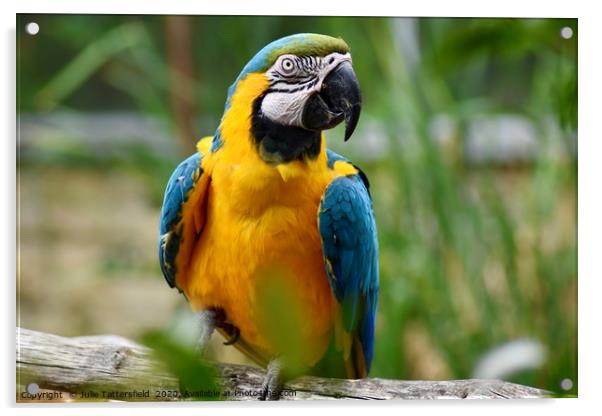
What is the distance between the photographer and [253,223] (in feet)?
4.22

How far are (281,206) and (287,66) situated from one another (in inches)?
9.7

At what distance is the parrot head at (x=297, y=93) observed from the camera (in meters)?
1.21

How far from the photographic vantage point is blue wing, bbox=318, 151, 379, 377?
129cm

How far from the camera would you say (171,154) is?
165 centimetres

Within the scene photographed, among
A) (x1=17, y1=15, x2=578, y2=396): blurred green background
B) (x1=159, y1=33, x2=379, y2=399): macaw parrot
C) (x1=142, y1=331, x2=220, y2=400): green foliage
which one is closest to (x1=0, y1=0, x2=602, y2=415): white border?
(x1=17, y1=15, x2=578, y2=396): blurred green background

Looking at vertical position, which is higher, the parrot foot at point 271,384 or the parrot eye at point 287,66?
the parrot eye at point 287,66

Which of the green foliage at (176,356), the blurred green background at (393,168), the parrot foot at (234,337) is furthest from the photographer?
the blurred green background at (393,168)

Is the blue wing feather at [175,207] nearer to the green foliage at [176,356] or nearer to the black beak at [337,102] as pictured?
the black beak at [337,102]

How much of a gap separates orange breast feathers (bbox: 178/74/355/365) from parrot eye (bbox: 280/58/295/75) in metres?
0.05

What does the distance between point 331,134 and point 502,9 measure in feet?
1.52

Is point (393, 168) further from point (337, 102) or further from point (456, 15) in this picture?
point (337, 102)

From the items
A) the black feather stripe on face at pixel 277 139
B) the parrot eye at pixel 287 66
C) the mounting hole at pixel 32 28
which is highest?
the mounting hole at pixel 32 28

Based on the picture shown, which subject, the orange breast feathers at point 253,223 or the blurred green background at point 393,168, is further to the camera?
the blurred green background at point 393,168

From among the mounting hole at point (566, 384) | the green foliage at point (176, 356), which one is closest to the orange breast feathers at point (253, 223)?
the mounting hole at point (566, 384)
